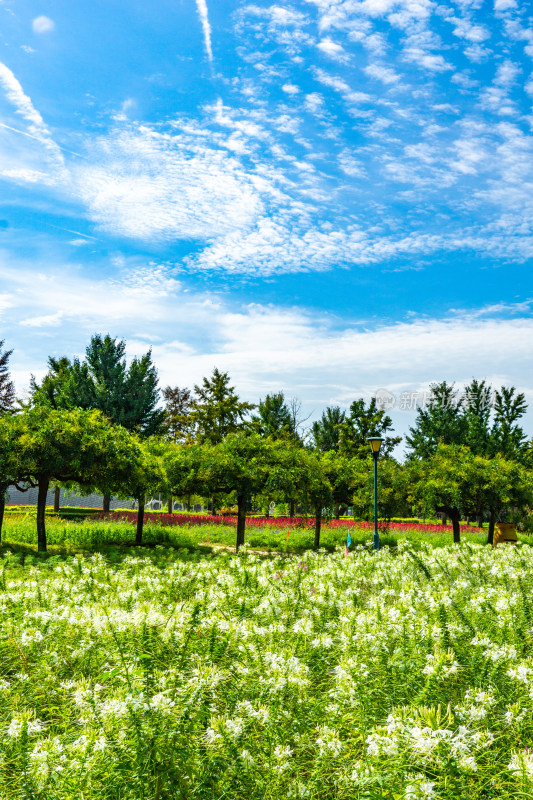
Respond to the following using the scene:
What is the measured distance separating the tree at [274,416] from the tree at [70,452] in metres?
25.9

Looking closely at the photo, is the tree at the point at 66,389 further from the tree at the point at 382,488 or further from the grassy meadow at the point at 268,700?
the grassy meadow at the point at 268,700

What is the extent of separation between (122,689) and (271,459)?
16.4m

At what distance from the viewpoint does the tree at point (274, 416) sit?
44275 mm

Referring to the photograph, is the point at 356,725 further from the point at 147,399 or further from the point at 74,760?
the point at 147,399

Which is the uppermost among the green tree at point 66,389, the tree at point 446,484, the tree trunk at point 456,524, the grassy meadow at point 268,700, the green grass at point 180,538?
the green tree at point 66,389

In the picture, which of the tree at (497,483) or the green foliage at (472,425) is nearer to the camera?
the tree at (497,483)

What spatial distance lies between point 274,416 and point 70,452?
101ft

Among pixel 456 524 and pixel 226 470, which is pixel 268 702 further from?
pixel 456 524

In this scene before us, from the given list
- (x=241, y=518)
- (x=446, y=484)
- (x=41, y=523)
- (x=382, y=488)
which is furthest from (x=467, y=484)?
(x=41, y=523)

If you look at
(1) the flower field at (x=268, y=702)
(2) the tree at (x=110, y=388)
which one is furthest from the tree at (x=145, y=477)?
(2) the tree at (x=110, y=388)

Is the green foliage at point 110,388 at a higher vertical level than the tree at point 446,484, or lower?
higher

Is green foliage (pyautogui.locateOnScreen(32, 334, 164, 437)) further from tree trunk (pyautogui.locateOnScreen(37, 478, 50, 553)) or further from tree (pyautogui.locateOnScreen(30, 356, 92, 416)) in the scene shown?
tree trunk (pyautogui.locateOnScreen(37, 478, 50, 553))

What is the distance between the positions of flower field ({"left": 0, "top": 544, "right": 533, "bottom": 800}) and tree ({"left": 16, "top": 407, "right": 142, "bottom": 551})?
1066 cm

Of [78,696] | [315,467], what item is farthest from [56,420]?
[78,696]
